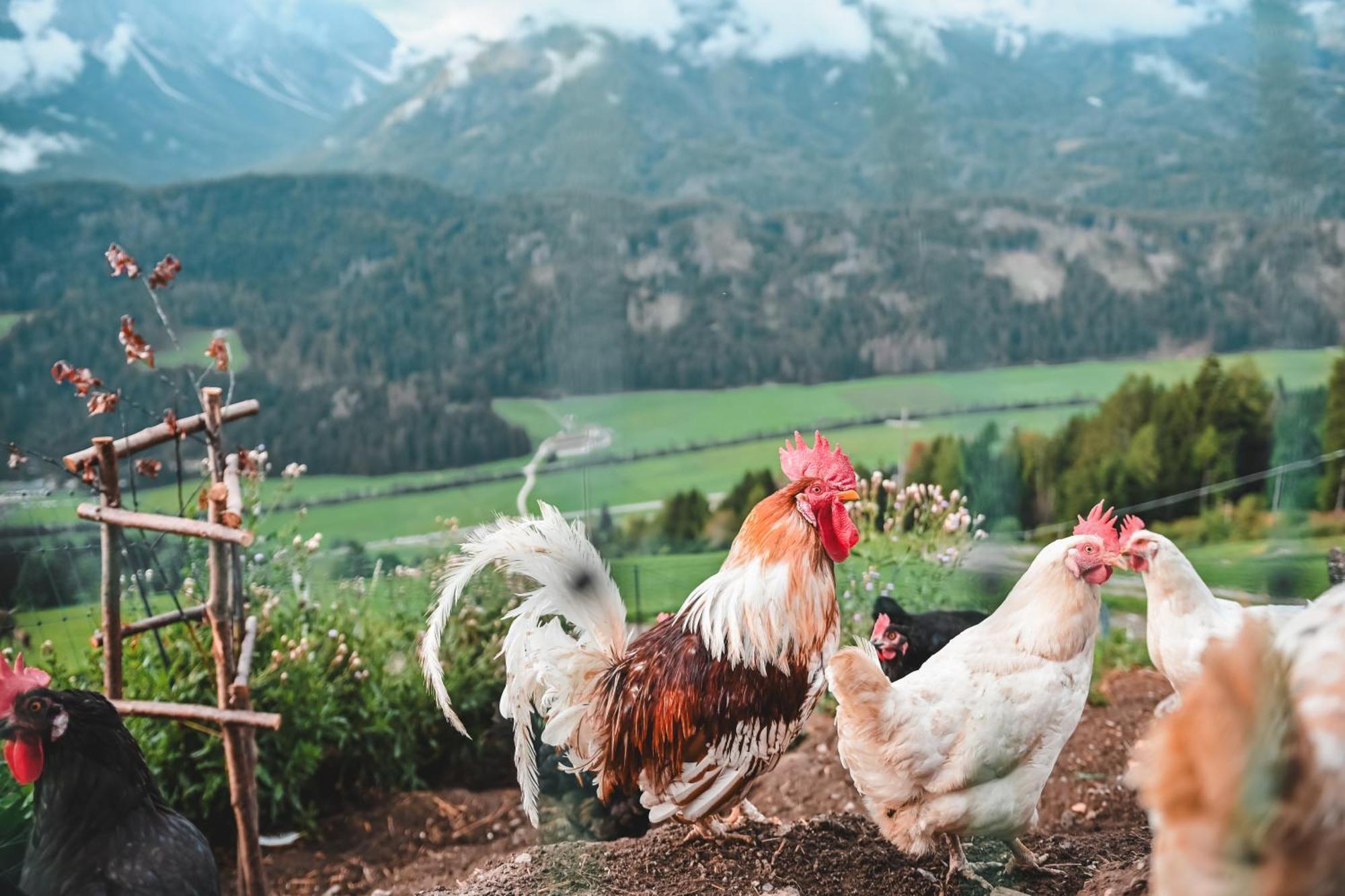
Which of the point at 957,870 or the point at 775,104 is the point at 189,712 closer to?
the point at 957,870

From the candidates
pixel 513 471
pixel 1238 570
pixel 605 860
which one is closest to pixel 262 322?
pixel 513 471

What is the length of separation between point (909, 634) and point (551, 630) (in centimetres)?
131

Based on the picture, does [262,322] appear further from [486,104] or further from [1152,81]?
[1152,81]

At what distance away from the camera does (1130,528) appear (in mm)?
3334

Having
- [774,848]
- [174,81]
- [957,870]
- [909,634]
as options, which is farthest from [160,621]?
[174,81]

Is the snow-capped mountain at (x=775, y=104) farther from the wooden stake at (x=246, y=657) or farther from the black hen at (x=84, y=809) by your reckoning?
the black hen at (x=84, y=809)

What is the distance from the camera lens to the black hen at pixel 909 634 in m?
3.38

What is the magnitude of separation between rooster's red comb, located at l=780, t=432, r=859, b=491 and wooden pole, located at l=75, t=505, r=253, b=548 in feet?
5.08

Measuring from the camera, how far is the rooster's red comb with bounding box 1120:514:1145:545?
3.19m

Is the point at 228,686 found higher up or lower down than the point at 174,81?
lower down

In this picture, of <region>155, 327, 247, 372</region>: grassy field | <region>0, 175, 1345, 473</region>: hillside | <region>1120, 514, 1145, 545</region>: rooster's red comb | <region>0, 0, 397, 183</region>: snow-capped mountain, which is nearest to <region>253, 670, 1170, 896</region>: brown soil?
<region>1120, 514, 1145, 545</region>: rooster's red comb

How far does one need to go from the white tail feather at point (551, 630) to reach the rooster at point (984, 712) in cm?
74

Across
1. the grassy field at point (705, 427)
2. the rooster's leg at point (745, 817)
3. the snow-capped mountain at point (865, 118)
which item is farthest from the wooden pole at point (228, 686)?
the snow-capped mountain at point (865, 118)

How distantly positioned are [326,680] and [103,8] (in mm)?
4619
